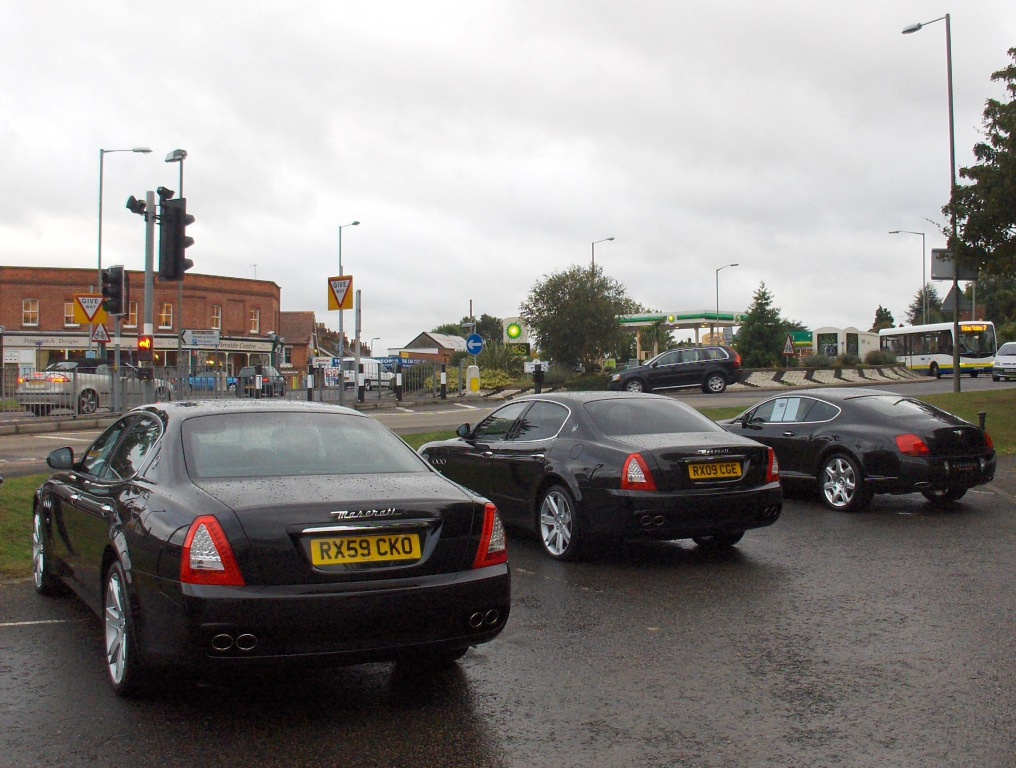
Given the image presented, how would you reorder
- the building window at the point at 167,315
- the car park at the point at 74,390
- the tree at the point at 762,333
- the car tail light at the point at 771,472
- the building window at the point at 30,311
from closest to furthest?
the car tail light at the point at 771,472 < the car park at the point at 74,390 < the tree at the point at 762,333 < the building window at the point at 30,311 < the building window at the point at 167,315

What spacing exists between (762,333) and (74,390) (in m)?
39.0

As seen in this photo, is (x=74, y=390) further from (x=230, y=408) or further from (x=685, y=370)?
(x=230, y=408)

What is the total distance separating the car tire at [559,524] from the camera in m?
8.12

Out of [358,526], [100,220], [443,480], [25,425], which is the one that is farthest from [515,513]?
[100,220]

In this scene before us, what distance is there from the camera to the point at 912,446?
10.6m

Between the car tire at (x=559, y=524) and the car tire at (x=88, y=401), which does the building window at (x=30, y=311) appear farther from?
the car tire at (x=559, y=524)

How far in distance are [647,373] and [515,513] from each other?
1048 inches

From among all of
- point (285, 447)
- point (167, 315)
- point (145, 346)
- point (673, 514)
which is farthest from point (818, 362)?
point (285, 447)

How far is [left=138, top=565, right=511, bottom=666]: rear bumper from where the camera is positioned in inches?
164

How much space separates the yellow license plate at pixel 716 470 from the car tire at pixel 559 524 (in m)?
1.00

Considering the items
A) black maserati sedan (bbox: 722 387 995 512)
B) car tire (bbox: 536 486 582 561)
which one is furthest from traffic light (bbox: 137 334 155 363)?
car tire (bbox: 536 486 582 561)

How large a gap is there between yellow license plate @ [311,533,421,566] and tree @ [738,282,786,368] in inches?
2044

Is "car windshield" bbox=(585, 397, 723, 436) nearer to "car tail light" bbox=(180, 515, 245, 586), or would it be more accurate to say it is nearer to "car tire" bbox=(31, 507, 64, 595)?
"car tire" bbox=(31, 507, 64, 595)

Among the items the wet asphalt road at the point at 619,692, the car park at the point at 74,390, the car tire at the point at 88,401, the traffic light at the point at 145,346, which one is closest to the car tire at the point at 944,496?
the wet asphalt road at the point at 619,692
